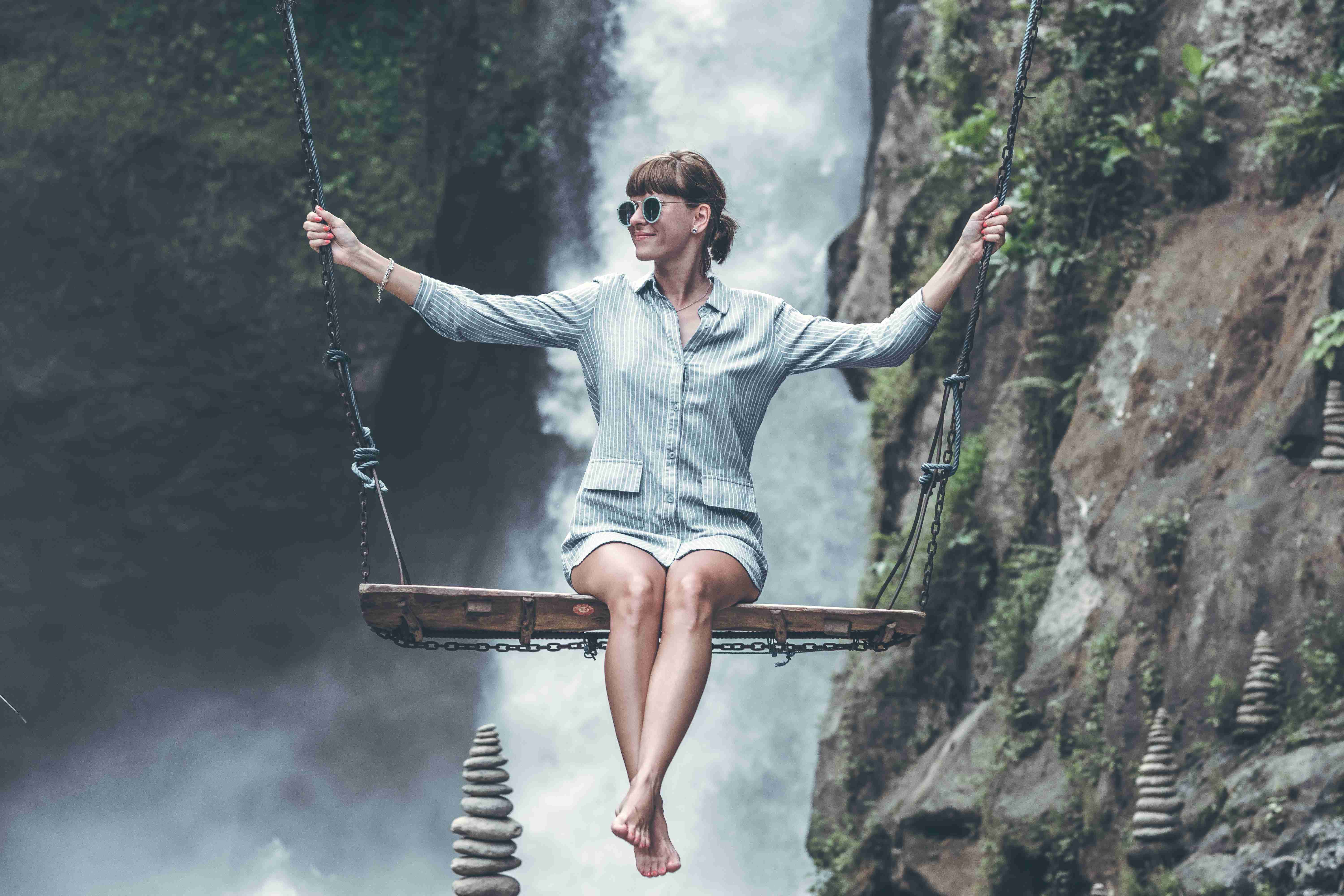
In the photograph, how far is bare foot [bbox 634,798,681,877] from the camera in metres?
3.64

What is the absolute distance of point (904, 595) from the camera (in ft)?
38.0

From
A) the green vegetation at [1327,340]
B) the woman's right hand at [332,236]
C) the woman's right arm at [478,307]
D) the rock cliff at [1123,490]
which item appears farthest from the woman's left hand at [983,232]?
the green vegetation at [1327,340]

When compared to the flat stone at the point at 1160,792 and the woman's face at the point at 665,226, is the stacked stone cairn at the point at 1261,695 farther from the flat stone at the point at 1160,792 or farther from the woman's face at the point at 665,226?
the woman's face at the point at 665,226

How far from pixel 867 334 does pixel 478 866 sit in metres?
3.98

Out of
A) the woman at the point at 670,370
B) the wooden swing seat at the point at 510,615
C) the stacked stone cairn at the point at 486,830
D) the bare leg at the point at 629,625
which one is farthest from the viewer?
the stacked stone cairn at the point at 486,830

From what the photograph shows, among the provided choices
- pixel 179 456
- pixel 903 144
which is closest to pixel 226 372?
pixel 179 456

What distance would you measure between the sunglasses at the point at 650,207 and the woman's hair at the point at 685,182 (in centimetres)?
2

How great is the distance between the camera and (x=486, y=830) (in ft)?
23.3

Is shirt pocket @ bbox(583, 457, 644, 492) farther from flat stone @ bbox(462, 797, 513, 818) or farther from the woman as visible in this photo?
flat stone @ bbox(462, 797, 513, 818)

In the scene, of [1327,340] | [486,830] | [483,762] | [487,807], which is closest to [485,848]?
[486,830]

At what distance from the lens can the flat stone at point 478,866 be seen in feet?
23.2

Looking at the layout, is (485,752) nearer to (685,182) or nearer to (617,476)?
(617,476)

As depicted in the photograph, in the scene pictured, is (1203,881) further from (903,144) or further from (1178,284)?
(903,144)

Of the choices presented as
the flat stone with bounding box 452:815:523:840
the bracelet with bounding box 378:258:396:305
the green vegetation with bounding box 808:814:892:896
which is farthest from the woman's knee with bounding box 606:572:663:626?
the green vegetation with bounding box 808:814:892:896
